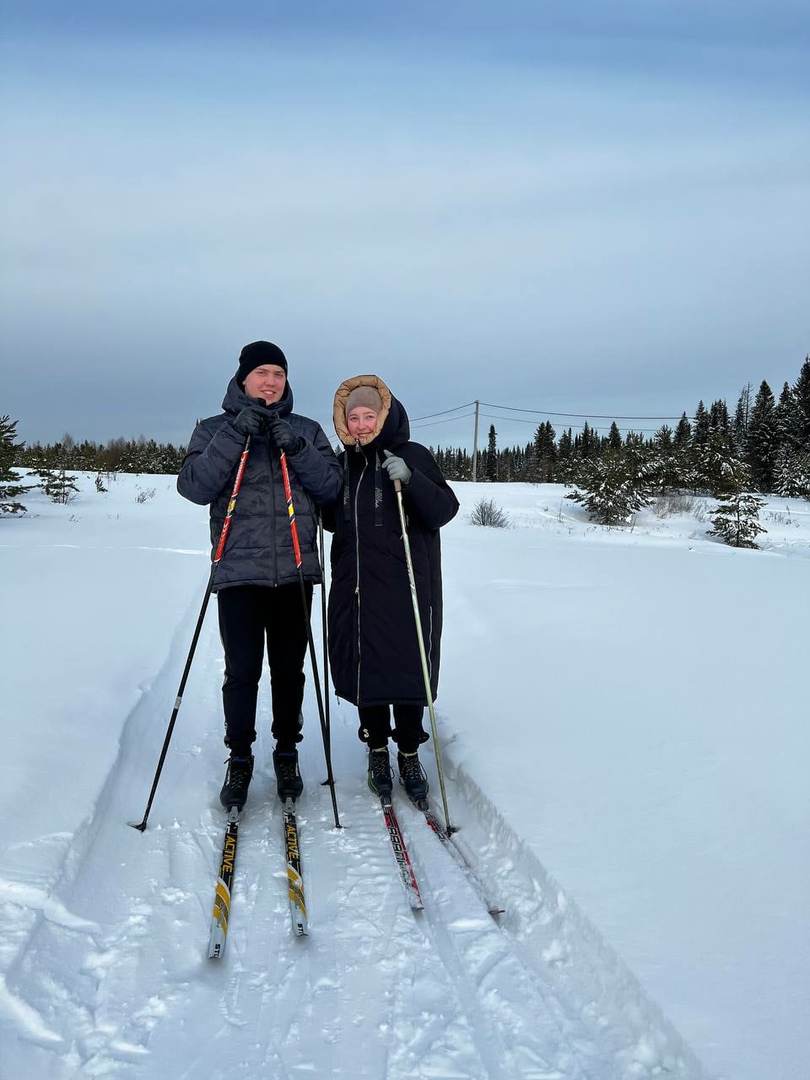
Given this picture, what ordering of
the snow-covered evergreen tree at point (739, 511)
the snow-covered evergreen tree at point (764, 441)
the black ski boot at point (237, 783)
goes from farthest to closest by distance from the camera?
1. the snow-covered evergreen tree at point (764, 441)
2. the snow-covered evergreen tree at point (739, 511)
3. the black ski boot at point (237, 783)

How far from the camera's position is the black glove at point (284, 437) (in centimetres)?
307

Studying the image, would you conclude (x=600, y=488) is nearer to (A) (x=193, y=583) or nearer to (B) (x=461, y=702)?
(A) (x=193, y=583)

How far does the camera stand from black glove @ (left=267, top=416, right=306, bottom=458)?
10.1 ft

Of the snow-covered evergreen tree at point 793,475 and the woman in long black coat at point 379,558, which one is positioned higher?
the snow-covered evergreen tree at point 793,475

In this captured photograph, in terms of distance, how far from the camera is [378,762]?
11.8ft

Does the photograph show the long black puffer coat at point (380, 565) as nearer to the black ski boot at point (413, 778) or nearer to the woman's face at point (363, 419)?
the woman's face at point (363, 419)

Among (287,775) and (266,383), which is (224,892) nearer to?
(287,775)

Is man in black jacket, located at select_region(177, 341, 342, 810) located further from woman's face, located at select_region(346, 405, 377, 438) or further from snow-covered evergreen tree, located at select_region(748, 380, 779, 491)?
snow-covered evergreen tree, located at select_region(748, 380, 779, 491)

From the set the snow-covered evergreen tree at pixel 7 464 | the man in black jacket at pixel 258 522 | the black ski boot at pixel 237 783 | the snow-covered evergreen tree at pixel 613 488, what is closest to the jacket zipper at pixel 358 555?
the man in black jacket at pixel 258 522

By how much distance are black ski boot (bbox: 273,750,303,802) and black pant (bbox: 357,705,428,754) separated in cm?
42

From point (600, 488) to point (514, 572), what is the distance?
16355 mm

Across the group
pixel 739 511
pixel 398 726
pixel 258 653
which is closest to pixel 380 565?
pixel 258 653

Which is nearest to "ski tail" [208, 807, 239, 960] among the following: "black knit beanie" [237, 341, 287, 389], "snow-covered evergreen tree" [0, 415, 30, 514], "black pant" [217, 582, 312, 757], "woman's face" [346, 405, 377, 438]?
"black pant" [217, 582, 312, 757]

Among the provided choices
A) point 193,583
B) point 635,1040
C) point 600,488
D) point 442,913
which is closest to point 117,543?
point 193,583
